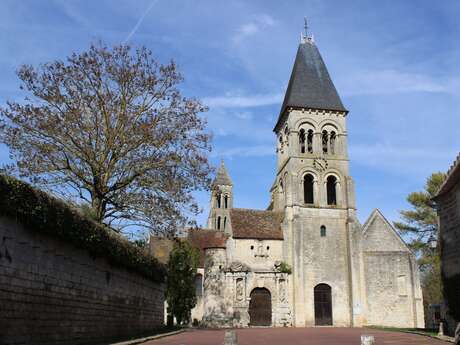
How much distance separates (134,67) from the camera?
64.4 feet

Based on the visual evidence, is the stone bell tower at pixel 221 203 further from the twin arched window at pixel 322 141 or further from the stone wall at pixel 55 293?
the stone wall at pixel 55 293

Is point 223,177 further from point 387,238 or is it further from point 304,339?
point 304,339

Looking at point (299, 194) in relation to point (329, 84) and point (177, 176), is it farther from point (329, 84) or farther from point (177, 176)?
point (177, 176)

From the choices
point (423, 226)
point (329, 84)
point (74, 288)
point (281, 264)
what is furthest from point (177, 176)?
point (423, 226)

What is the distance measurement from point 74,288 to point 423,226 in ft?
110

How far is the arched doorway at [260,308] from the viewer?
106 ft

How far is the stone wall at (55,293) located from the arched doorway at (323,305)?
62.2 ft

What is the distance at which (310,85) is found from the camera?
129 feet

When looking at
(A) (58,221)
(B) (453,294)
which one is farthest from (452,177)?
(A) (58,221)

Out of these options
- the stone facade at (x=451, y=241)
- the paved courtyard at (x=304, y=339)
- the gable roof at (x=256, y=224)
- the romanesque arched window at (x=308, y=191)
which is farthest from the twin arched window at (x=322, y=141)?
the paved courtyard at (x=304, y=339)

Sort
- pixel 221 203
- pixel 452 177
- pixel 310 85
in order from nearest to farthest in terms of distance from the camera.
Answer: pixel 452 177, pixel 310 85, pixel 221 203

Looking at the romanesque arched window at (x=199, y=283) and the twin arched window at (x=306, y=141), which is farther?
the romanesque arched window at (x=199, y=283)

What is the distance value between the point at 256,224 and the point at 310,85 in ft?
42.6

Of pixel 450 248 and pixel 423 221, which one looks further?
pixel 423 221
